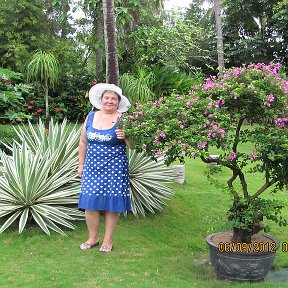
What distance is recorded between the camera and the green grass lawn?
12.8 feet

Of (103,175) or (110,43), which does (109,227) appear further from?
(110,43)

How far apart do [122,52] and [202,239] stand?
817 centimetres

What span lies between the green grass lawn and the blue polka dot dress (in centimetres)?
54

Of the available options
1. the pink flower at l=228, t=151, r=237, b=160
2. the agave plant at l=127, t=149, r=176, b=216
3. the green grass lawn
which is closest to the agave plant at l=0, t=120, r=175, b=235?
the agave plant at l=127, t=149, r=176, b=216

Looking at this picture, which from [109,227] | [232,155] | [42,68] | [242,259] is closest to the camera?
[232,155]

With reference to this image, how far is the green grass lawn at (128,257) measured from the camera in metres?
3.90

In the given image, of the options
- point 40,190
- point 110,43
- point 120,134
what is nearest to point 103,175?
point 120,134

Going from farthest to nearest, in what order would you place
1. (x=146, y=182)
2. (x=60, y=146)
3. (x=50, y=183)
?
(x=146, y=182)
(x=60, y=146)
(x=50, y=183)

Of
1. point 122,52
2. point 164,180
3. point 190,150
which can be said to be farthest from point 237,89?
point 122,52

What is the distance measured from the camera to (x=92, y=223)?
4531mm

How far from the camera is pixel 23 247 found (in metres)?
4.62

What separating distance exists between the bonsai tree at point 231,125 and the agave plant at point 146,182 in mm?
1628

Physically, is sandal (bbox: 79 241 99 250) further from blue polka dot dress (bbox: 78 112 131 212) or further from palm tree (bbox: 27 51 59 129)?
palm tree (bbox: 27 51 59 129)

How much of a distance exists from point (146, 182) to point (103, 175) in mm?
1415
